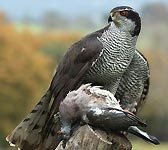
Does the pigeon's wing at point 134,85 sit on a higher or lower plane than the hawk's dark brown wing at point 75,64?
lower

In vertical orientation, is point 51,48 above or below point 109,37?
below

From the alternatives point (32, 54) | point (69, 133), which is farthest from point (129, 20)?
point (32, 54)

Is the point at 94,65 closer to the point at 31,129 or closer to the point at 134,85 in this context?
the point at 134,85

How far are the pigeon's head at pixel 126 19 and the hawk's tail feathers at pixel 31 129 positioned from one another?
1.14 m

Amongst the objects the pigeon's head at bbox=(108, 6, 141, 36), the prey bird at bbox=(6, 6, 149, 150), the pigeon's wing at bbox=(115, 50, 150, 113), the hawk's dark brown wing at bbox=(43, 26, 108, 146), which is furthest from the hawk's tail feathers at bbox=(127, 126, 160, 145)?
the pigeon's wing at bbox=(115, 50, 150, 113)

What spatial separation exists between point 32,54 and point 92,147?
63.1 metres

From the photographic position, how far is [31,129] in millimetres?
7199

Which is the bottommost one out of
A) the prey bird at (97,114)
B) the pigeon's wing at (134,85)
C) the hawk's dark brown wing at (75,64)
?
the pigeon's wing at (134,85)

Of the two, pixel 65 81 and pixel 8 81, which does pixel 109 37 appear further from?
pixel 8 81

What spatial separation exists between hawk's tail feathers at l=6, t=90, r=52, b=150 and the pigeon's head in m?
1.14

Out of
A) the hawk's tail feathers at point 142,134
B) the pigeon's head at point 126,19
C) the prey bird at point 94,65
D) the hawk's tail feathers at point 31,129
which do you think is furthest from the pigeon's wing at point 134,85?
the hawk's tail feathers at point 142,134

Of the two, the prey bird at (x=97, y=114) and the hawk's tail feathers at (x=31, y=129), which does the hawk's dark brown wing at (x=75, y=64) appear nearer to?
the hawk's tail feathers at (x=31, y=129)

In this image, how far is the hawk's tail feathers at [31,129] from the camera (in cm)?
702

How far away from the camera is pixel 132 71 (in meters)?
8.18
